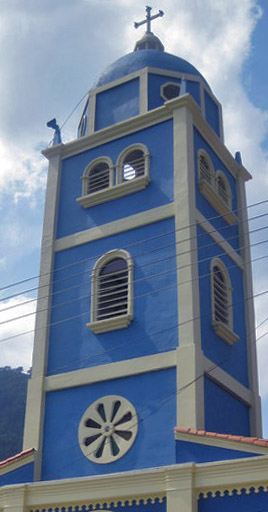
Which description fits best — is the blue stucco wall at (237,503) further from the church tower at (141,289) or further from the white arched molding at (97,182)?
the white arched molding at (97,182)

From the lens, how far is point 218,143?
19234 millimetres

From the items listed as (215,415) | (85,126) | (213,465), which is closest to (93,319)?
(215,415)

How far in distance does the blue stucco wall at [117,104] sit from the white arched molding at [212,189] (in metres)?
2.23

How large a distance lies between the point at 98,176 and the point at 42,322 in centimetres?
393

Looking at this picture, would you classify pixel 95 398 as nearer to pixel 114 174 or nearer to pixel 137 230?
pixel 137 230

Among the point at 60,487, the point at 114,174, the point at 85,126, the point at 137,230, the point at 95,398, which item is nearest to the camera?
the point at 60,487

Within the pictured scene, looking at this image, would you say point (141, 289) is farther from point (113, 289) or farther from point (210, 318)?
point (210, 318)

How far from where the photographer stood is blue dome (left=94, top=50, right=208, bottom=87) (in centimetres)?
2028

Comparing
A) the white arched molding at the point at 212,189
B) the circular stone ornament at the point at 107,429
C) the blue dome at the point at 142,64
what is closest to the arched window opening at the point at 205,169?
the white arched molding at the point at 212,189

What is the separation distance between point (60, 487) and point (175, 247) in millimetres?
5287

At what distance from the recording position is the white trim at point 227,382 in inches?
600

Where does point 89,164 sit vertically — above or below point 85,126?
below

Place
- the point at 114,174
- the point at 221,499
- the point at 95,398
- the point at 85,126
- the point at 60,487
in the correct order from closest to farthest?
the point at 221,499 → the point at 60,487 → the point at 95,398 → the point at 114,174 → the point at 85,126

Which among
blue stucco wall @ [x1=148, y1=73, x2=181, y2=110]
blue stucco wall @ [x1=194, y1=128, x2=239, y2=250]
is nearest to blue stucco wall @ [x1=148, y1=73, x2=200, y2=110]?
blue stucco wall @ [x1=148, y1=73, x2=181, y2=110]
